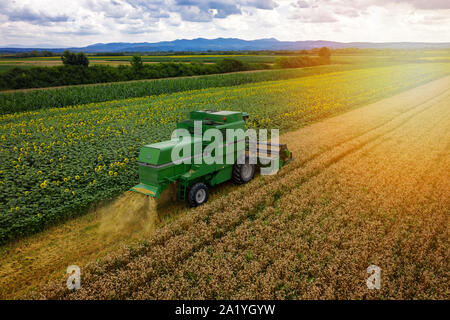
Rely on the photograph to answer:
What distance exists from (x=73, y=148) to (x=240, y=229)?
7860mm

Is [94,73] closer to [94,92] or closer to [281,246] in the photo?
[94,92]

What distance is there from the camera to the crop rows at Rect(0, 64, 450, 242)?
7.30 meters

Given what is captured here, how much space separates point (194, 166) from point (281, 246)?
119 inches

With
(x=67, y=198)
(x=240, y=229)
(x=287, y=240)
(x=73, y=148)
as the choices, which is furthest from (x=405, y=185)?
(x=73, y=148)

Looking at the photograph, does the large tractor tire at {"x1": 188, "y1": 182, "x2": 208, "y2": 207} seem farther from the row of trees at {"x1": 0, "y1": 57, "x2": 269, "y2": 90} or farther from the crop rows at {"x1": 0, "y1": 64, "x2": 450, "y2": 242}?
the row of trees at {"x1": 0, "y1": 57, "x2": 269, "y2": 90}

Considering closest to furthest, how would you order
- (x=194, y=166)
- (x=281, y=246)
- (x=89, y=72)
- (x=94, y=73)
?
(x=281, y=246) < (x=194, y=166) < (x=89, y=72) < (x=94, y=73)

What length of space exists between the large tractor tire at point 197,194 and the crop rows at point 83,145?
2.33 m

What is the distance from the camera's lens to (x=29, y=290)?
5.11m

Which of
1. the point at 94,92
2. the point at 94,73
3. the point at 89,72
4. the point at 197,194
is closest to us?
the point at 197,194

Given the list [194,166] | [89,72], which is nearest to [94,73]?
[89,72]

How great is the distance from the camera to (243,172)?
9.08m

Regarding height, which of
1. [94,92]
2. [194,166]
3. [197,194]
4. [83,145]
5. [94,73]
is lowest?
[197,194]
